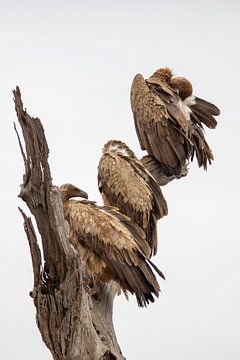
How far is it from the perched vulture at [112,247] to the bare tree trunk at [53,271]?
1.07 ft

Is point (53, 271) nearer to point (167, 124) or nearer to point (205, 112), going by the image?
point (167, 124)

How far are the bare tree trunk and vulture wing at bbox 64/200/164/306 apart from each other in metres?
0.32

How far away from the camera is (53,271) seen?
5164mm

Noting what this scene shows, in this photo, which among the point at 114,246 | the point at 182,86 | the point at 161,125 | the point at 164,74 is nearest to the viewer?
the point at 114,246

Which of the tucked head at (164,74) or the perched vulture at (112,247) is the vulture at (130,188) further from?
the tucked head at (164,74)

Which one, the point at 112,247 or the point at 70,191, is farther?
the point at 70,191

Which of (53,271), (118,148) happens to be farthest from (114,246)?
(118,148)

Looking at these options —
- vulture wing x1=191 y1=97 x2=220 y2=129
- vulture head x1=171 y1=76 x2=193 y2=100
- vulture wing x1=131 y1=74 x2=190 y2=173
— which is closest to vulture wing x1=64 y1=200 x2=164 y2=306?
vulture wing x1=131 y1=74 x2=190 y2=173

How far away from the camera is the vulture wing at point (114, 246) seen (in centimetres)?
566

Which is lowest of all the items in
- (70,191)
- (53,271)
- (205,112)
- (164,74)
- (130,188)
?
(53,271)

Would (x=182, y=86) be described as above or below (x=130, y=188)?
above

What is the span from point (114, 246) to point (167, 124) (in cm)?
156

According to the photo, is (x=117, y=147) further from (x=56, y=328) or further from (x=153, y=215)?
(x=56, y=328)

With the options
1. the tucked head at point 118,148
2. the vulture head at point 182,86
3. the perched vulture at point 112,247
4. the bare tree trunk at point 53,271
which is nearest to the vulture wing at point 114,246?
the perched vulture at point 112,247
